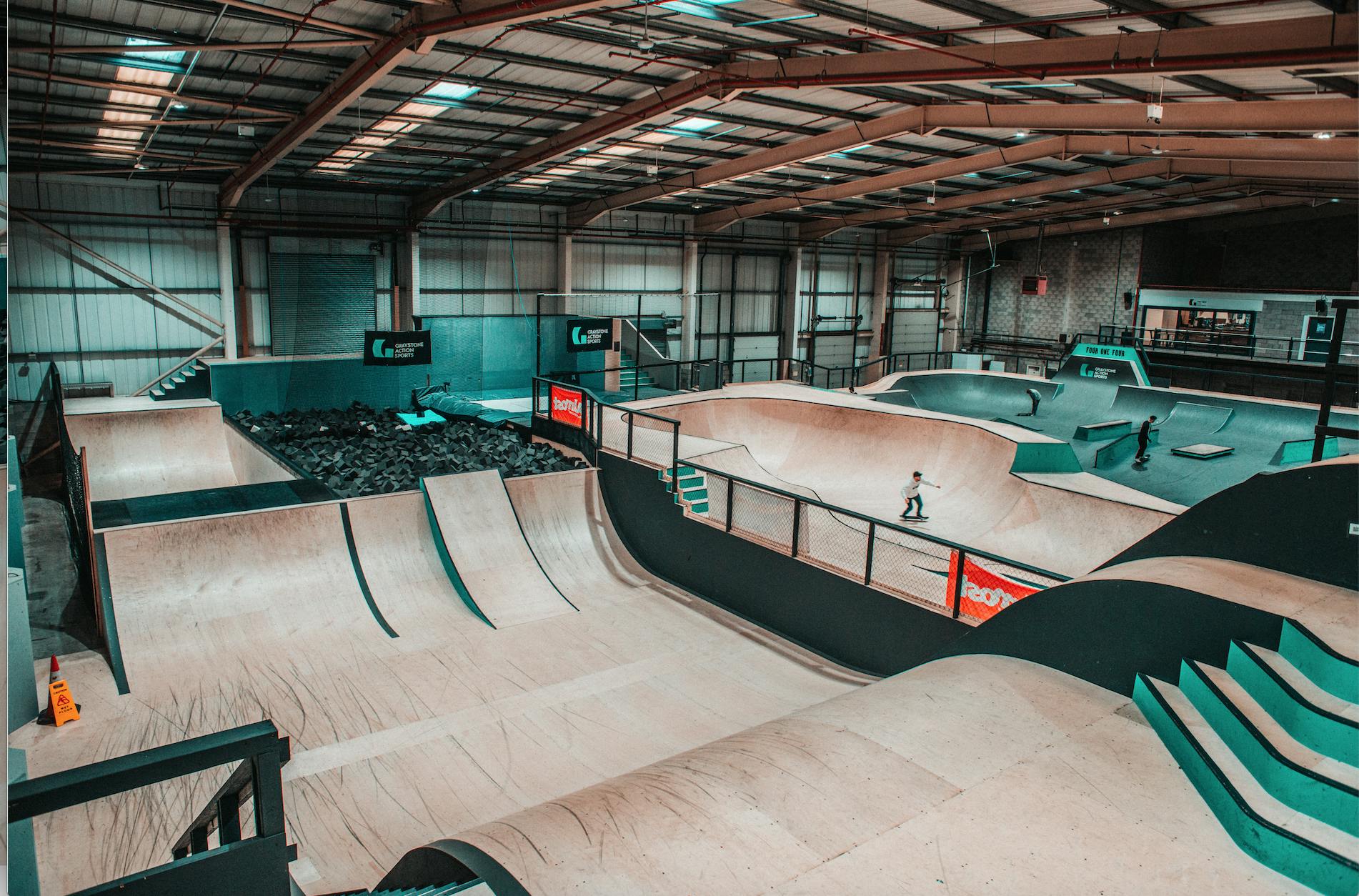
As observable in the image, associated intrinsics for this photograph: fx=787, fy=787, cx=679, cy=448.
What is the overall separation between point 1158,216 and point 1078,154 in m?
13.2

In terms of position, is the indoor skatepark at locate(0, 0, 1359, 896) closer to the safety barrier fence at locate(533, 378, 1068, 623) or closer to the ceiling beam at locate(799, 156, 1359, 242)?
the safety barrier fence at locate(533, 378, 1068, 623)

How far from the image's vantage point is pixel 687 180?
19.6 m

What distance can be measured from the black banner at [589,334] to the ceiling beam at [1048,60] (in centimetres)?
418

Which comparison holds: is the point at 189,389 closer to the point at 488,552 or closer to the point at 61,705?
the point at 488,552

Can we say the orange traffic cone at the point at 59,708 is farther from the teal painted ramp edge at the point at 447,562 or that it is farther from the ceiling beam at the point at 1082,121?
the ceiling beam at the point at 1082,121

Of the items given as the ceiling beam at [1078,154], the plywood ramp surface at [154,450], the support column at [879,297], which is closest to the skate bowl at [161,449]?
the plywood ramp surface at [154,450]

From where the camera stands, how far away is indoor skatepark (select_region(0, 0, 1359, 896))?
144 inches

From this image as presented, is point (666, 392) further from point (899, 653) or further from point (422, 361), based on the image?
point (899, 653)

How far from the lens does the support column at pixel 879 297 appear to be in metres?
32.2

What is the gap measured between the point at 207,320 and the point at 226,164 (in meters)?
3.77

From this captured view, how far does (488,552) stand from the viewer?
9852 millimetres

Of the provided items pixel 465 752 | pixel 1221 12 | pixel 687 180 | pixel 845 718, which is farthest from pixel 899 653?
pixel 687 180

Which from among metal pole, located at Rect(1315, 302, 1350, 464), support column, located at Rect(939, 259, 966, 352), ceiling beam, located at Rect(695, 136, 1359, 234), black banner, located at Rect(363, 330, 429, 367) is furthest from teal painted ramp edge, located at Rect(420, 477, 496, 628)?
support column, located at Rect(939, 259, 966, 352)

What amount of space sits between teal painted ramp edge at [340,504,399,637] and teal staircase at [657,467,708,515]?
379cm
